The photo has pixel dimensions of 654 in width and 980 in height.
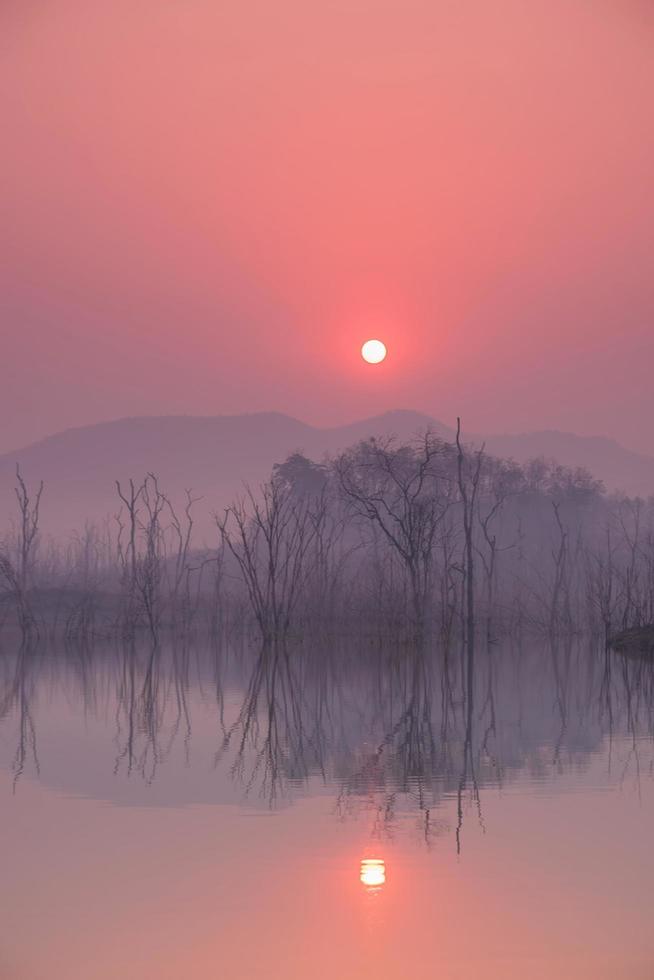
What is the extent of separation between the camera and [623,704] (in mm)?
17672

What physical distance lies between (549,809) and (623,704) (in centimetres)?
861

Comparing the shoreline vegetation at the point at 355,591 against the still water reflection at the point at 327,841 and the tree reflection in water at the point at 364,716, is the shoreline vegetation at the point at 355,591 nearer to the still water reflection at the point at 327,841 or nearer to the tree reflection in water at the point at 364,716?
the tree reflection in water at the point at 364,716

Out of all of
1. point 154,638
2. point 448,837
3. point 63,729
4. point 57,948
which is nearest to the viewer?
point 57,948

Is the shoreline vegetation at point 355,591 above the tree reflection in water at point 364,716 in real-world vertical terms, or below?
above

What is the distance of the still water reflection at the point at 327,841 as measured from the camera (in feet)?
20.1

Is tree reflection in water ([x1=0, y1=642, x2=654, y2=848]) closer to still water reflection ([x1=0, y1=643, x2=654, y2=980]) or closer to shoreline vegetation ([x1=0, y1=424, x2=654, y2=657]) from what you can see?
still water reflection ([x1=0, y1=643, x2=654, y2=980])

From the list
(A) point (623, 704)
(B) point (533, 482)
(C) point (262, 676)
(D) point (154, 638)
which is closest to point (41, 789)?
(A) point (623, 704)

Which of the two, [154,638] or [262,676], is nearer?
[262,676]

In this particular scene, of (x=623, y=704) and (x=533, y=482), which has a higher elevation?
(x=533, y=482)

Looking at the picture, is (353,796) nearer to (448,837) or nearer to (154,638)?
(448,837)

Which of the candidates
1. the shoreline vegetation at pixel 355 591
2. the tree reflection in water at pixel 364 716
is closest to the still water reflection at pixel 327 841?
the tree reflection in water at pixel 364 716

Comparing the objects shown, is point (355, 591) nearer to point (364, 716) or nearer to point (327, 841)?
point (364, 716)

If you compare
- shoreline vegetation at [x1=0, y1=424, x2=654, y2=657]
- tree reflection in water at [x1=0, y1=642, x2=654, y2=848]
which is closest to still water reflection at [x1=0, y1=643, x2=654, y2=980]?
Result: tree reflection in water at [x1=0, y1=642, x2=654, y2=848]

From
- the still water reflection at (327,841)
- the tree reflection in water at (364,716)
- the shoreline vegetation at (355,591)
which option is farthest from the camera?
the shoreline vegetation at (355,591)
